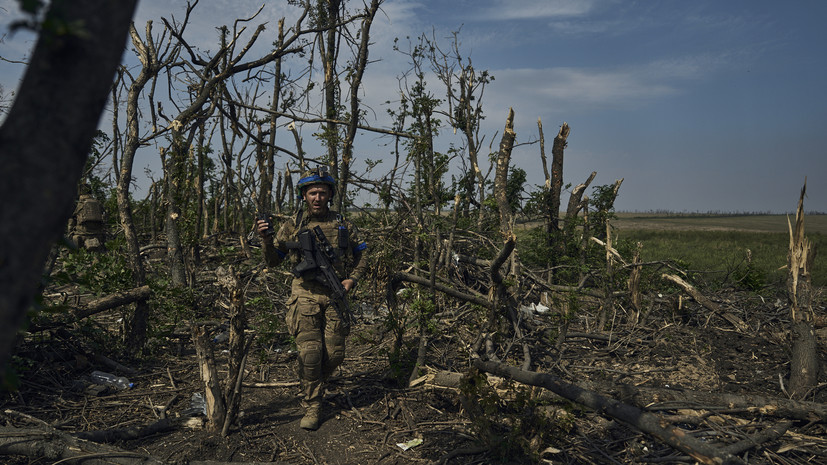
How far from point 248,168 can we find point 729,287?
39.4ft

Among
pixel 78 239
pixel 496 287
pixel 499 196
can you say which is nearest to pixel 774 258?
pixel 499 196

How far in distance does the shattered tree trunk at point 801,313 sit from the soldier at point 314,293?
4.63 meters

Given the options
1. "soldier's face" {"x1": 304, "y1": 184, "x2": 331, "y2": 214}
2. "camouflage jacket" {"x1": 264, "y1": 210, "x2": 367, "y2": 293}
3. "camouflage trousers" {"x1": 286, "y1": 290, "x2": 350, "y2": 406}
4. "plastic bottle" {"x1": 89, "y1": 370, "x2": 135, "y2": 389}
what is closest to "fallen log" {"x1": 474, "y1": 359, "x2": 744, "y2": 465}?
"camouflage trousers" {"x1": 286, "y1": 290, "x2": 350, "y2": 406}

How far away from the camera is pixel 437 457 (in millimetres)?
3928

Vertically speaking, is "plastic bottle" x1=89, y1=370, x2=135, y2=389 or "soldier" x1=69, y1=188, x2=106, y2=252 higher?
"soldier" x1=69, y1=188, x2=106, y2=252

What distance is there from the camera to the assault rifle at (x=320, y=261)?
458cm

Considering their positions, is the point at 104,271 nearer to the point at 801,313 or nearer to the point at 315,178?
the point at 315,178

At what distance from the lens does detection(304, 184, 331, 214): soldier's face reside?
15.8 feet

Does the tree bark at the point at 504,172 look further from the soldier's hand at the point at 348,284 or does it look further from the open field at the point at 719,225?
the open field at the point at 719,225

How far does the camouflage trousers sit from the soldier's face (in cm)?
82

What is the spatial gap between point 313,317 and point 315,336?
172 mm

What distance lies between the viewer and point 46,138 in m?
1.12

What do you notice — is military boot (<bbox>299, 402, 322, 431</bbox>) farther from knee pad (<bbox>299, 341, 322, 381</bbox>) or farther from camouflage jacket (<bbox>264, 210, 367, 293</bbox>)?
camouflage jacket (<bbox>264, 210, 367, 293</bbox>)

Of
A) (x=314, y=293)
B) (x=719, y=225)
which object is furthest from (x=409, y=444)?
(x=719, y=225)
